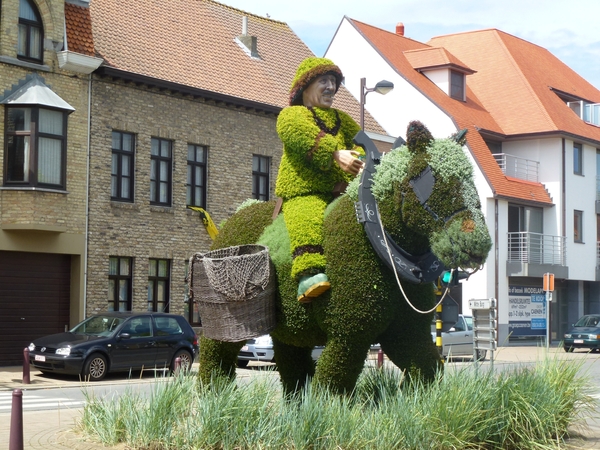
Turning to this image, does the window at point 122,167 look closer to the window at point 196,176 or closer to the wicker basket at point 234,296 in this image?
the window at point 196,176

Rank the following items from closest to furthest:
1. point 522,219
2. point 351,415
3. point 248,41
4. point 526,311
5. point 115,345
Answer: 1. point 351,415
2. point 115,345
3. point 248,41
4. point 522,219
5. point 526,311

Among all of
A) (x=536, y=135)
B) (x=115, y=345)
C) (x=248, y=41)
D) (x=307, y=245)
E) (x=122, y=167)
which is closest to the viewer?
(x=307, y=245)

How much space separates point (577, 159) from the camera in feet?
141

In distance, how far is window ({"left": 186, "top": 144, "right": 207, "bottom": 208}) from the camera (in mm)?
28969

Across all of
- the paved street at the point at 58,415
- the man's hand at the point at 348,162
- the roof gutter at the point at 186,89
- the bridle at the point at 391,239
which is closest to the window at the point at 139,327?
the paved street at the point at 58,415

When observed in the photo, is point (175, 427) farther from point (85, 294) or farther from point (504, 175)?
point (504, 175)

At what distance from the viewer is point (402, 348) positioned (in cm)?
929

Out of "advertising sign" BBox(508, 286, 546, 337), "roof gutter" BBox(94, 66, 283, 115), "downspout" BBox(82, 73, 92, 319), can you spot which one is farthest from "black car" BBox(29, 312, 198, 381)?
"advertising sign" BBox(508, 286, 546, 337)

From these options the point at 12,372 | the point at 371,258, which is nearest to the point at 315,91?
the point at 371,258

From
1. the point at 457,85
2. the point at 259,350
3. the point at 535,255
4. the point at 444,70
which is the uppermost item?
the point at 444,70

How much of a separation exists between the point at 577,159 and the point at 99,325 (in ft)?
90.1

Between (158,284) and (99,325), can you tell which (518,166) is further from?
(99,325)

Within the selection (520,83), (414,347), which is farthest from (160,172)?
(520,83)

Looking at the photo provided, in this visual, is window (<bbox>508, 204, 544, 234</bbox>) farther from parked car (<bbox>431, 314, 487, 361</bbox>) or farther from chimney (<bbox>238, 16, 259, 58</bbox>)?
chimney (<bbox>238, 16, 259, 58</bbox>)
